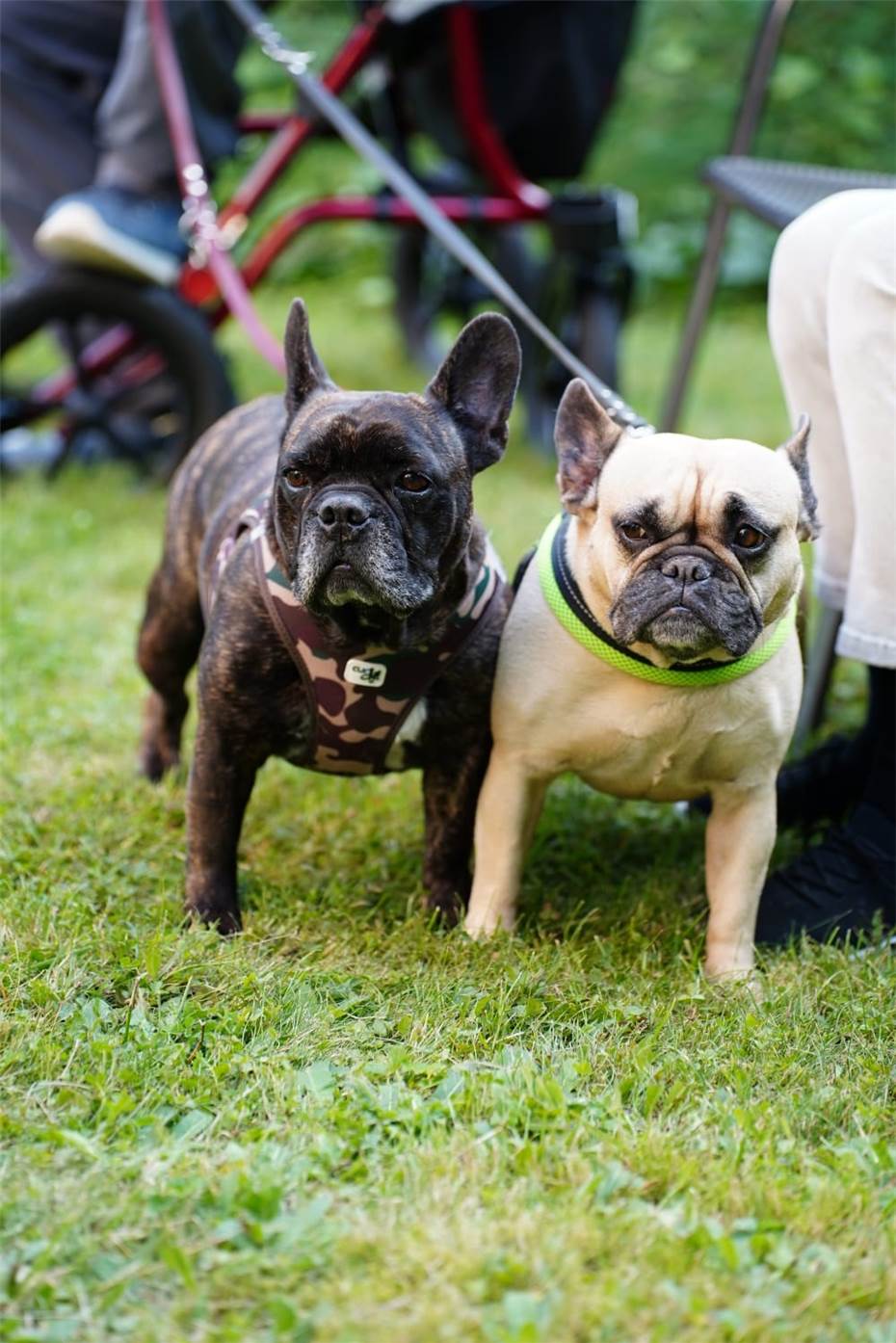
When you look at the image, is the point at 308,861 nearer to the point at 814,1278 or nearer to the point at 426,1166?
the point at 426,1166

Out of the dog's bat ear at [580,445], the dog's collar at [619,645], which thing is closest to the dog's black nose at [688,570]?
the dog's collar at [619,645]

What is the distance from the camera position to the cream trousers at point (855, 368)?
8.38ft

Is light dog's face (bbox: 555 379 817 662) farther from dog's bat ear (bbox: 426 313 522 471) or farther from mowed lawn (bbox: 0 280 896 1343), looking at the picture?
mowed lawn (bbox: 0 280 896 1343)

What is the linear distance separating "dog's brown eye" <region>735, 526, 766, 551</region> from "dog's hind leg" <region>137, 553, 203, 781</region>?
1123 millimetres

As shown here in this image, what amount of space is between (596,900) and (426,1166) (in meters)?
1.03

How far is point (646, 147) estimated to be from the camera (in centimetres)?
976

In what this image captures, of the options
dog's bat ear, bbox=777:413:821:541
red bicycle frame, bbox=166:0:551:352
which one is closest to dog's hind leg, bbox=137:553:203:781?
dog's bat ear, bbox=777:413:821:541

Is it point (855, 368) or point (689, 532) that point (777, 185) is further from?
point (689, 532)

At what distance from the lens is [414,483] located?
233cm

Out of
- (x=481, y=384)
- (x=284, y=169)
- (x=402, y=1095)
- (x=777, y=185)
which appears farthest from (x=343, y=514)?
(x=284, y=169)

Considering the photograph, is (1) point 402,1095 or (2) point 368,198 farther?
(2) point 368,198

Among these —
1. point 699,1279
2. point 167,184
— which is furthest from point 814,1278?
point 167,184

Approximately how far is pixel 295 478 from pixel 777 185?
2.00m

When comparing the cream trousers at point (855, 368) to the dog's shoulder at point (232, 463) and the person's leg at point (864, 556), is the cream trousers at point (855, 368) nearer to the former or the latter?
the person's leg at point (864, 556)
